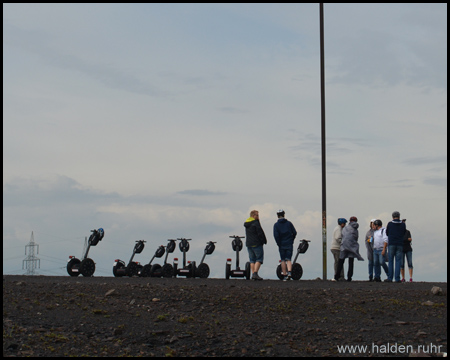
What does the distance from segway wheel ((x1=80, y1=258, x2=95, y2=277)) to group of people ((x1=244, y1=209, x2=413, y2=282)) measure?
4.85 meters

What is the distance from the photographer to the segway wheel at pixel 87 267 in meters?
19.9

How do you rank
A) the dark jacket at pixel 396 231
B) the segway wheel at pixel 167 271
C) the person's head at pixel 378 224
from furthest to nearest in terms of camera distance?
1. the segway wheel at pixel 167 271
2. the person's head at pixel 378 224
3. the dark jacket at pixel 396 231

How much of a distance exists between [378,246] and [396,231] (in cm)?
119

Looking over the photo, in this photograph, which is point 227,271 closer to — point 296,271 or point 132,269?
point 296,271

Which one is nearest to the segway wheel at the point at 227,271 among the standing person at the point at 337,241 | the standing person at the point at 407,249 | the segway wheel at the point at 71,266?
the standing person at the point at 337,241

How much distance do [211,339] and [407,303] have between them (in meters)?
4.73

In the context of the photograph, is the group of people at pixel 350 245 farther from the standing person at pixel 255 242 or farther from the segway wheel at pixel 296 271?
the segway wheel at pixel 296 271

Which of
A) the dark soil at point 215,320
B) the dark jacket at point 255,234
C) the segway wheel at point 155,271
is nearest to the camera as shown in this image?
the dark soil at point 215,320

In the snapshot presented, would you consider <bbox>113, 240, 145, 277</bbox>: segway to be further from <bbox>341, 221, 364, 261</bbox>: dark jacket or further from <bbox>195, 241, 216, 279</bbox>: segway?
<bbox>341, 221, 364, 261</bbox>: dark jacket

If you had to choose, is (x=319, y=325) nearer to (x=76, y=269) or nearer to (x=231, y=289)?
(x=231, y=289)

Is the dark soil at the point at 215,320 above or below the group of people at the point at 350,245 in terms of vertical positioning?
below

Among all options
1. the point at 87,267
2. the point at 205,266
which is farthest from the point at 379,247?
the point at 87,267

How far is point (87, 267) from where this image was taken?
20.1m

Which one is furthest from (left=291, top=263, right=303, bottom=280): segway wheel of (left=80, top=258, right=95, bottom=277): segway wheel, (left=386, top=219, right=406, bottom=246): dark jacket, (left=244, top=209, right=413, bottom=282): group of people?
(left=80, top=258, right=95, bottom=277): segway wheel
